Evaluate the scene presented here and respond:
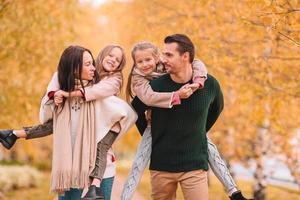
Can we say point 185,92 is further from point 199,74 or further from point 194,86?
point 199,74

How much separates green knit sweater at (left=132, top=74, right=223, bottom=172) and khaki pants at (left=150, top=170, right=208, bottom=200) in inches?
2.1

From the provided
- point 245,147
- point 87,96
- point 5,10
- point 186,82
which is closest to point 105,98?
point 87,96

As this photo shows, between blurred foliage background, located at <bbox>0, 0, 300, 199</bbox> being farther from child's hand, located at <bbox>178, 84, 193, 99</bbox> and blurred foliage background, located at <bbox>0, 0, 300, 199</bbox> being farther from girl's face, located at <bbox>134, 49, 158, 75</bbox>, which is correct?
child's hand, located at <bbox>178, 84, 193, 99</bbox>

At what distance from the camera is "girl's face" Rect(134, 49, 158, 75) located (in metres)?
5.23

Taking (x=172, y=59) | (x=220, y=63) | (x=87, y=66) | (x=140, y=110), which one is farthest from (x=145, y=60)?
(x=220, y=63)

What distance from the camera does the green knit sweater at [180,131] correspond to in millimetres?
5148

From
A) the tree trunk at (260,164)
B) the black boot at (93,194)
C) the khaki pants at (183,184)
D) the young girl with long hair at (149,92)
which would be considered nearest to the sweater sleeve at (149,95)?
the young girl with long hair at (149,92)

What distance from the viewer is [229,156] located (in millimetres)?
14836

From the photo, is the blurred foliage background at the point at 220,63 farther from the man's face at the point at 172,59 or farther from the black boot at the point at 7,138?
the black boot at the point at 7,138

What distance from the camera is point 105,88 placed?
5.00 metres

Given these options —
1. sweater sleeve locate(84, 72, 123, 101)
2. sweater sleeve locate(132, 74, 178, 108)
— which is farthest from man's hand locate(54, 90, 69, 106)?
sweater sleeve locate(132, 74, 178, 108)

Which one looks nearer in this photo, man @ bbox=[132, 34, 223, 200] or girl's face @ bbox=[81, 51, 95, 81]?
girl's face @ bbox=[81, 51, 95, 81]

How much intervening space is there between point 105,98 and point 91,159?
1.70 feet

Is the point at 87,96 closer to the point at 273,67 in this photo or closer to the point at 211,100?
the point at 211,100
